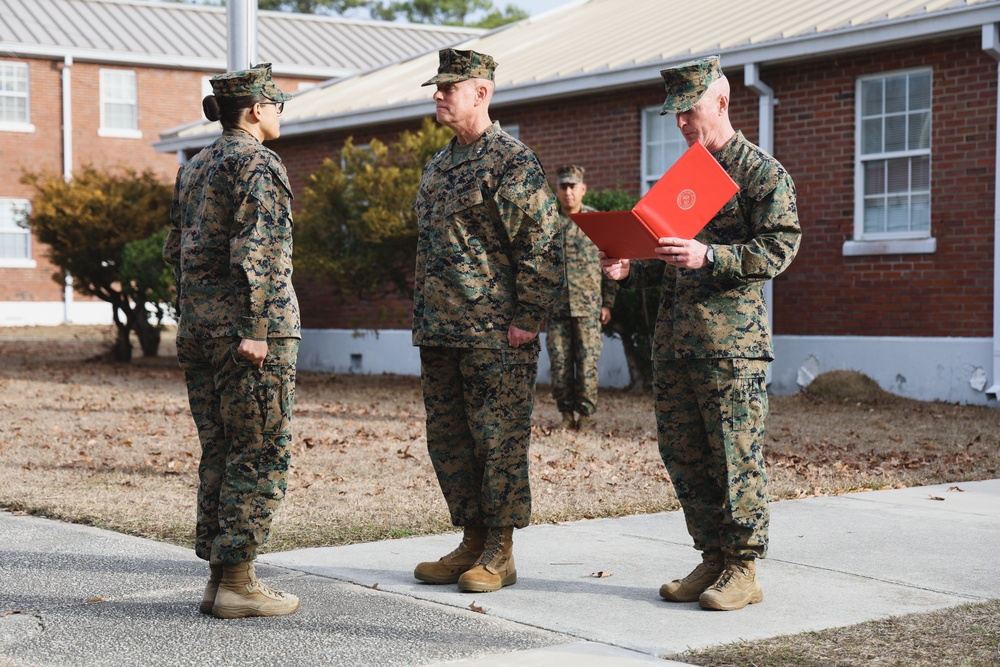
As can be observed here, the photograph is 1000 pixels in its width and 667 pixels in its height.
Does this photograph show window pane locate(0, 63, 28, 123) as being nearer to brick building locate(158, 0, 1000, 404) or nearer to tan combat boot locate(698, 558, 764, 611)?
brick building locate(158, 0, 1000, 404)

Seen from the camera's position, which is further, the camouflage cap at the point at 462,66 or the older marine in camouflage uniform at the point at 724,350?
the camouflage cap at the point at 462,66

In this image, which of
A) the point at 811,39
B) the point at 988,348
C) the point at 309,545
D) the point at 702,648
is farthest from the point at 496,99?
the point at 702,648

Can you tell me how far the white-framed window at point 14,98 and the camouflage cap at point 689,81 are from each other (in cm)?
3168

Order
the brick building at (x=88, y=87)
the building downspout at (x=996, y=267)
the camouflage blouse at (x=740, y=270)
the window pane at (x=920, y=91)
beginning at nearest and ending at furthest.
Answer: the camouflage blouse at (x=740, y=270), the building downspout at (x=996, y=267), the window pane at (x=920, y=91), the brick building at (x=88, y=87)

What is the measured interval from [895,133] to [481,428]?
10.3 meters

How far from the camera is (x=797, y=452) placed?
34.7ft

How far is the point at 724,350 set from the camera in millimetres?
5332

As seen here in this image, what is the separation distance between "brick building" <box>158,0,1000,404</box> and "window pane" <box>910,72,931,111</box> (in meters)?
0.02

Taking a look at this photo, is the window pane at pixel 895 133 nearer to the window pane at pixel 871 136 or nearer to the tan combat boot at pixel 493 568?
the window pane at pixel 871 136

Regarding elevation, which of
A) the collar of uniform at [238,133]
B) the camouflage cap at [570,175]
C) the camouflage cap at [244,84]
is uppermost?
the camouflage cap at [570,175]

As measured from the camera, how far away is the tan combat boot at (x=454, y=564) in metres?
5.88

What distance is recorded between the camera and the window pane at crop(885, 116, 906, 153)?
577 inches

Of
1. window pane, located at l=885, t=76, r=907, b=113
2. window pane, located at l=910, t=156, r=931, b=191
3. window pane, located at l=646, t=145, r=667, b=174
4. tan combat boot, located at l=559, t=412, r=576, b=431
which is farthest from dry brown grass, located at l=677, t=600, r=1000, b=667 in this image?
window pane, located at l=646, t=145, r=667, b=174

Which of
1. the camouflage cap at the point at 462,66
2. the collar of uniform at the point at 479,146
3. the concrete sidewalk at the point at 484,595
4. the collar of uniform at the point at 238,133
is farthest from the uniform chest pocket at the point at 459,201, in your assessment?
the concrete sidewalk at the point at 484,595
